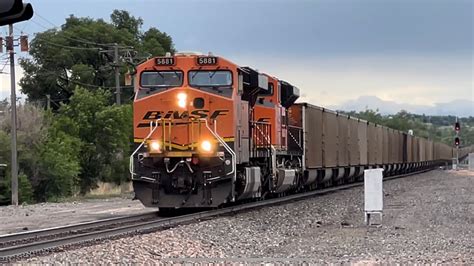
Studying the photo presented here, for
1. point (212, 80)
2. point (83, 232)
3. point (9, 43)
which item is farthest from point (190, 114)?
point (9, 43)

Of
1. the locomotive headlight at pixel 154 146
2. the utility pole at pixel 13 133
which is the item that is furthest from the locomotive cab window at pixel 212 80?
the utility pole at pixel 13 133

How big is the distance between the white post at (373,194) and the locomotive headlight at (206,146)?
149 inches

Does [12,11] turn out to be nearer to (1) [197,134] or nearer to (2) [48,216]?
(1) [197,134]

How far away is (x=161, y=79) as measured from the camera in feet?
57.0

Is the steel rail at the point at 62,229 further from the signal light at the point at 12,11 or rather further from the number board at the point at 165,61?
the signal light at the point at 12,11

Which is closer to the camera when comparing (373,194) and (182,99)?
(373,194)

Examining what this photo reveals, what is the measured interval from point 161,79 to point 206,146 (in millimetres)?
2252

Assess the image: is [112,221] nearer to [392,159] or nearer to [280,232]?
[280,232]

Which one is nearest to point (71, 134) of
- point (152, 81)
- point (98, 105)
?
point (98, 105)

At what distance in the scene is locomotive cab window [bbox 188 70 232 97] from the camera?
1703 centimetres

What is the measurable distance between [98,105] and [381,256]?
38.9 m

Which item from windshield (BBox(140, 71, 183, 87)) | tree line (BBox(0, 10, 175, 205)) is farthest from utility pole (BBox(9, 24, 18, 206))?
windshield (BBox(140, 71, 183, 87))

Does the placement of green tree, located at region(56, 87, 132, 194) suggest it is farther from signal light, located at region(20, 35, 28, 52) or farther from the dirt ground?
the dirt ground

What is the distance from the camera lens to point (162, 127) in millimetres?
16578
